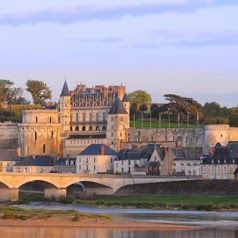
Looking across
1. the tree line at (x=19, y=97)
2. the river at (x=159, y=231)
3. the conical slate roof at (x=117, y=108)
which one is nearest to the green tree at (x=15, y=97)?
the tree line at (x=19, y=97)

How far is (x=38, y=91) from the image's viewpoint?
13612cm

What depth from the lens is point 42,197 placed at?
3415 inches

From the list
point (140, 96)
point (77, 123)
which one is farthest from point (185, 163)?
point (140, 96)

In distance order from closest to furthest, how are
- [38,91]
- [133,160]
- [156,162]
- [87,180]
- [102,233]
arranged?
[102,233], [87,180], [156,162], [133,160], [38,91]

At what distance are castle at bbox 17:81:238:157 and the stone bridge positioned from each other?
53.7 ft

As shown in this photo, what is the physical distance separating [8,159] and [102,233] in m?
52.7

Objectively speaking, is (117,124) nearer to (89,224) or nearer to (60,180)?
(60,180)

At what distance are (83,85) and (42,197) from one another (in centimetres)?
3178

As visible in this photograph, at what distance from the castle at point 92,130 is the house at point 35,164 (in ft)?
21.4

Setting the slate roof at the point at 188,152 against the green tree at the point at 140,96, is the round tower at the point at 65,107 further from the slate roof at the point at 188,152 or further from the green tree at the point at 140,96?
the green tree at the point at 140,96

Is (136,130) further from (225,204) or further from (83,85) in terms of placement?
(225,204)

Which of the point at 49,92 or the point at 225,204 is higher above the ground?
the point at 49,92

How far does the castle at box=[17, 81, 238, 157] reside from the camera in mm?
106188

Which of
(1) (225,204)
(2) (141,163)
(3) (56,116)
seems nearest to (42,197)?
(2) (141,163)
